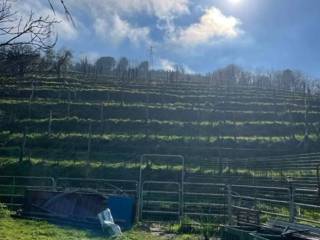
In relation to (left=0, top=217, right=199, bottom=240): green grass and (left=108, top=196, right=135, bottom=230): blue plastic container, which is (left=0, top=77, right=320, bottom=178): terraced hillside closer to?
(left=108, top=196, right=135, bottom=230): blue plastic container

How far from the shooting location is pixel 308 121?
2110 inches

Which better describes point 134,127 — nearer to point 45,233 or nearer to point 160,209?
point 160,209

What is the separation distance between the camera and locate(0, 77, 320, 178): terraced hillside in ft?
124

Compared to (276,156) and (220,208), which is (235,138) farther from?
(220,208)

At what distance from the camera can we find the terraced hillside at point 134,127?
37812 mm

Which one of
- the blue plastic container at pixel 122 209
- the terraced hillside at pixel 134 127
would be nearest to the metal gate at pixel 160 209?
the blue plastic container at pixel 122 209

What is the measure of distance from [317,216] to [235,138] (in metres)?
27.2

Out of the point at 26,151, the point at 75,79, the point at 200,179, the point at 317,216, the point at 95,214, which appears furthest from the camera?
the point at 75,79

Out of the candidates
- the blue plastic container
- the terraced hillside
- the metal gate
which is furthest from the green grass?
the terraced hillside

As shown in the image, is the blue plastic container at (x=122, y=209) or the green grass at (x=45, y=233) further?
the blue plastic container at (x=122, y=209)

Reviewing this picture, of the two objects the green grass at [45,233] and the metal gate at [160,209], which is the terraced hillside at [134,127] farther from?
the green grass at [45,233]

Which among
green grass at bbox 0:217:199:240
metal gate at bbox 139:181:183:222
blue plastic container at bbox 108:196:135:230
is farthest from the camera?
metal gate at bbox 139:181:183:222

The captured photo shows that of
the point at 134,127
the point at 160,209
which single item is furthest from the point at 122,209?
the point at 134,127

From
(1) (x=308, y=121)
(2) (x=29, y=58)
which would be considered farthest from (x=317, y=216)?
(1) (x=308, y=121)
